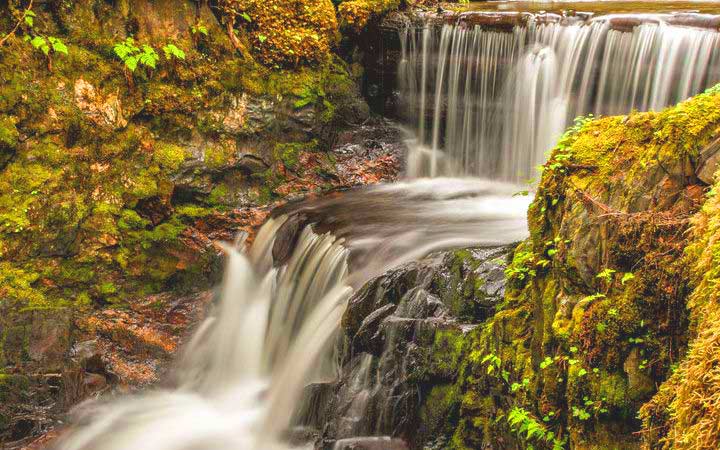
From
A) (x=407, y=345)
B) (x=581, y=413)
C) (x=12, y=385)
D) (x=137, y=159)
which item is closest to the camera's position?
(x=581, y=413)

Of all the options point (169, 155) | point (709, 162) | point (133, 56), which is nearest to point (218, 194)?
point (169, 155)

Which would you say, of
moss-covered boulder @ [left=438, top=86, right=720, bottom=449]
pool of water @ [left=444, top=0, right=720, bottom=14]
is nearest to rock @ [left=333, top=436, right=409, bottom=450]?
moss-covered boulder @ [left=438, top=86, right=720, bottom=449]

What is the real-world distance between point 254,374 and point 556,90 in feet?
19.6

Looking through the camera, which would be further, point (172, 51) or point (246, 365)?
point (172, 51)

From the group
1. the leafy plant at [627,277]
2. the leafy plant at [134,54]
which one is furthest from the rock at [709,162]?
the leafy plant at [134,54]

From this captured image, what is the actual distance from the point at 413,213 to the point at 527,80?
306 centimetres

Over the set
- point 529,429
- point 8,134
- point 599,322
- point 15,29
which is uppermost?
point 15,29

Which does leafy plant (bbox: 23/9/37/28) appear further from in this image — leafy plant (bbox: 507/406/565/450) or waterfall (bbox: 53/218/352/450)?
leafy plant (bbox: 507/406/565/450)

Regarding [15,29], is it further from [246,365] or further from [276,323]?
[246,365]

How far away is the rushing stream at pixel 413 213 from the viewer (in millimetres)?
6254

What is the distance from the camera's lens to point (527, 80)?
9234 mm

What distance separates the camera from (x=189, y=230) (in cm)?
858

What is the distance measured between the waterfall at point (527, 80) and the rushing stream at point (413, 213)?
0.02m

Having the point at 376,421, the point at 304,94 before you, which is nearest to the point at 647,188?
the point at 376,421
